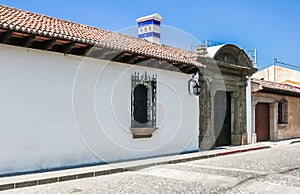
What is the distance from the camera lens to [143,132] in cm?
1065

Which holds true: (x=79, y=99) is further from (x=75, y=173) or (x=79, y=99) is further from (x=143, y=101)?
(x=143, y=101)

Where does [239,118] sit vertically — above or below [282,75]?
below

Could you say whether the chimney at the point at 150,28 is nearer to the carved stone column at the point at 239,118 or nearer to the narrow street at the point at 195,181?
the carved stone column at the point at 239,118

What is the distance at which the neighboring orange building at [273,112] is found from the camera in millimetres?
17000

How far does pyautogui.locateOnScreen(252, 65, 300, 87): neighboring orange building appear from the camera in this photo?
2842 cm

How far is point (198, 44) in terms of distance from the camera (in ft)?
45.4

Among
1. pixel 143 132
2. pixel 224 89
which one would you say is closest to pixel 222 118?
pixel 224 89

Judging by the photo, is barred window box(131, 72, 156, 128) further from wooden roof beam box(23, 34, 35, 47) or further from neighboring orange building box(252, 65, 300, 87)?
neighboring orange building box(252, 65, 300, 87)

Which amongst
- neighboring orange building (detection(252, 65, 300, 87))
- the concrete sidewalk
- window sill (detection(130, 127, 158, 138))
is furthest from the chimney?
neighboring orange building (detection(252, 65, 300, 87))

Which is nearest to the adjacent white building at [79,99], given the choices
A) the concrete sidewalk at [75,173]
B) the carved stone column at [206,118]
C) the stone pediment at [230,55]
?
the concrete sidewalk at [75,173]

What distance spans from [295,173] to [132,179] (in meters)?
3.85

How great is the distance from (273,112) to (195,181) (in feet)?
42.1

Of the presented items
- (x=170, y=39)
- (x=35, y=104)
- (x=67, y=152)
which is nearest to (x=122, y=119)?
(x=67, y=152)

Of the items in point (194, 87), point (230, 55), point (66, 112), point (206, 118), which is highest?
point (230, 55)
